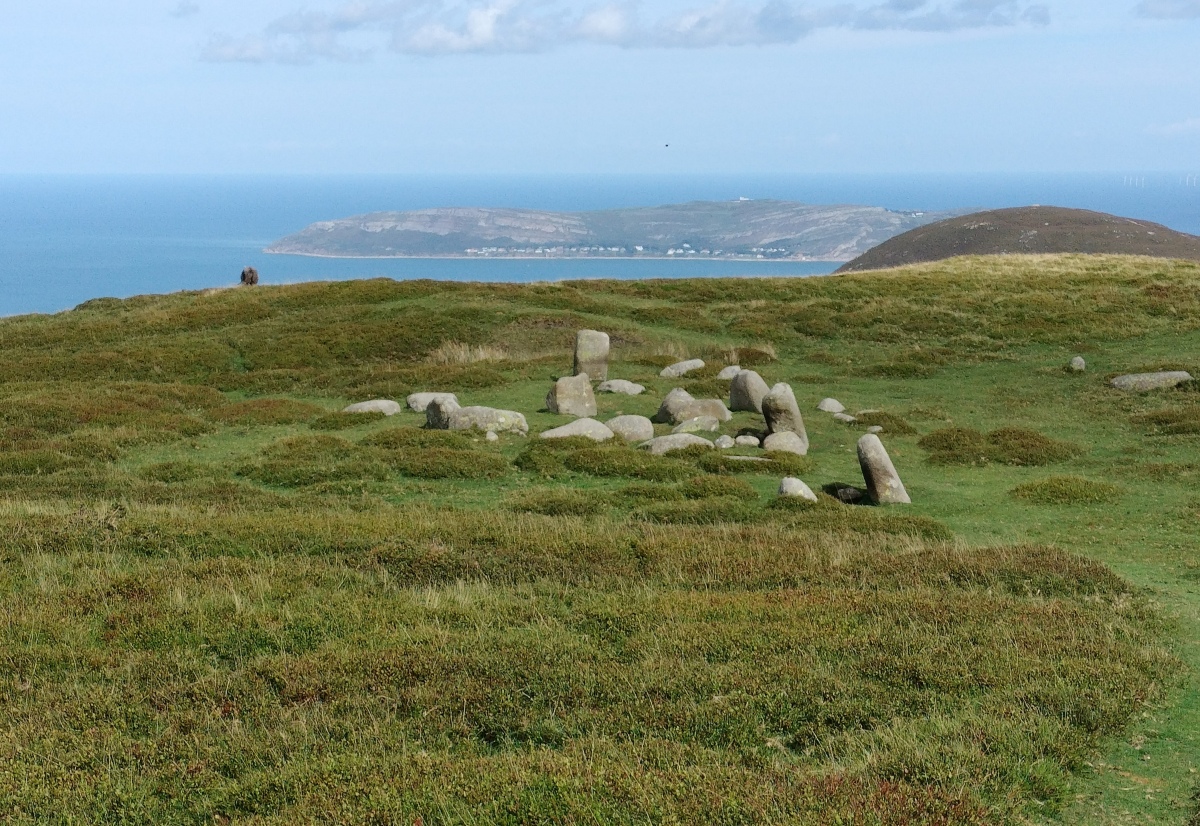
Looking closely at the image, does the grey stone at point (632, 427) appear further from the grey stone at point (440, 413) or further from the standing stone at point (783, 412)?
the grey stone at point (440, 413)

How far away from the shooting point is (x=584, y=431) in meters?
27.4

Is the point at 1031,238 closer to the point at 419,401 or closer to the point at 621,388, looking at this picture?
the point at 621,388

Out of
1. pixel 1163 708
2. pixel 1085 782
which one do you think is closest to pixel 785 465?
pixel 1163 708

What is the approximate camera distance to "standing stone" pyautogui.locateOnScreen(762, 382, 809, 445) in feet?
89.4

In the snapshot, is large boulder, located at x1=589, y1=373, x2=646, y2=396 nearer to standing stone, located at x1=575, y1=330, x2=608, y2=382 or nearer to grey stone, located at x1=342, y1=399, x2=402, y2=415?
standing stone, located at x1=575, y1=330, x2=608, y2=382

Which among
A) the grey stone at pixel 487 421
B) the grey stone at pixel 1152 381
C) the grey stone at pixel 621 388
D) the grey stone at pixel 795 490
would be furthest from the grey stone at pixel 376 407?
the grey stone at pixel 1152 381

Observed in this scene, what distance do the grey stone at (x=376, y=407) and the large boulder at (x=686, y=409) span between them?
8447 millimetres

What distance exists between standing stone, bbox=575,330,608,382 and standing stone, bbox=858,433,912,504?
14.8 metres

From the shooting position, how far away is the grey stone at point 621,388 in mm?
34281

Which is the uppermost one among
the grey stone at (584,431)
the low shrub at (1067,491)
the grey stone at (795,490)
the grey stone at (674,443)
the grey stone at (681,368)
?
the grey stone at (681,368)

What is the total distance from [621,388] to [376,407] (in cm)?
827

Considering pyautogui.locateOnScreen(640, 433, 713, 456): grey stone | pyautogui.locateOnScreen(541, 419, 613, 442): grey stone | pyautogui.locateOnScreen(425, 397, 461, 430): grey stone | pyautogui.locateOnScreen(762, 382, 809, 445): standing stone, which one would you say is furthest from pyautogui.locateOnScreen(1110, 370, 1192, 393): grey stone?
pyautogui.locateOnScreen(425, 397, 461, 430): grey stone

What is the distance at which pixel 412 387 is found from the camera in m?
35.8

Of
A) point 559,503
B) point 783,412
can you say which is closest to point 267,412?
point 559,503
